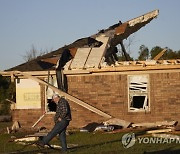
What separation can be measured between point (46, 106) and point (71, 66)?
A: 240 cm

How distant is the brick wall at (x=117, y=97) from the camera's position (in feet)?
67.3

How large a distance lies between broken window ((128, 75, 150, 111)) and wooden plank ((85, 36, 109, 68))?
1.75 m

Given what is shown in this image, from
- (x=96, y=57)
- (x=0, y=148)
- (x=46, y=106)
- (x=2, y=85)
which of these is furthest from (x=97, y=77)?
(x=2, y=85)

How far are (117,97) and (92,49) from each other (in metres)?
2.88

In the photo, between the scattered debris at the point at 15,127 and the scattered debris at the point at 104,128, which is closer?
the scattered debris at the point at 104,128

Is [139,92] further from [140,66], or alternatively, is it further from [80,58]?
[80,58]

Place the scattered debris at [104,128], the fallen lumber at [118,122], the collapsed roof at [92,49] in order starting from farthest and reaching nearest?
the collapsed roof at [92,49]
the fallen lumber at [118,122]
the scattered debris at [104,128]

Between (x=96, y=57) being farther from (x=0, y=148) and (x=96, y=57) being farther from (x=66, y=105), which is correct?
(x=66, y=105)

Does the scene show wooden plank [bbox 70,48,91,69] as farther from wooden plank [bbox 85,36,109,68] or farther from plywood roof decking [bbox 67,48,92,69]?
wooden plank [bbox 85,36,109,68]

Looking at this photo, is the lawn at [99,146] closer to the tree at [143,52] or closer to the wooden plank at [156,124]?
the wooden plank at [156,124]

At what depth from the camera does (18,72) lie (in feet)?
71.9

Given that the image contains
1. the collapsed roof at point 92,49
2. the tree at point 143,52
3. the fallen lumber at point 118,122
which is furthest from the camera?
the tree at point 143,52

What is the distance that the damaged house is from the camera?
2053 centimetres

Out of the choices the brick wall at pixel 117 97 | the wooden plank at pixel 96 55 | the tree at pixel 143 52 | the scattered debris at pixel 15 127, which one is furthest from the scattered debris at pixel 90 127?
the tree at pixel 143 52
